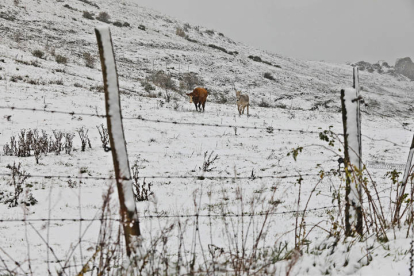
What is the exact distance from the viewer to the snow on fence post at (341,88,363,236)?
10.7 ft

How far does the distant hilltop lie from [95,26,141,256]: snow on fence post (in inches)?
2502

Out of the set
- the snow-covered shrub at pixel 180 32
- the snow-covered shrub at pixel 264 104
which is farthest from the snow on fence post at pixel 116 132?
the snow-covered shrub at pixel 180 32

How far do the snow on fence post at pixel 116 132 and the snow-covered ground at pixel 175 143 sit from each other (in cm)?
20

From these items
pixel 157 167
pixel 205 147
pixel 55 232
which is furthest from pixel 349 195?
pixel 205 147

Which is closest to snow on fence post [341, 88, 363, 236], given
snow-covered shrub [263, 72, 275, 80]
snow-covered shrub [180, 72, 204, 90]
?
snow-covered shrub [180, 72, 204, 90]

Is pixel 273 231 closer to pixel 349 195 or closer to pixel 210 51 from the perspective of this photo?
pixel 349 195

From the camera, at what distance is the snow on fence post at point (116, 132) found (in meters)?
2.58

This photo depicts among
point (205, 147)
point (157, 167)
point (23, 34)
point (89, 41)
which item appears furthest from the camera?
point (89, 41)

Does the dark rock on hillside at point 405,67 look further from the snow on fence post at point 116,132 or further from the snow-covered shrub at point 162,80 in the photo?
the snow on fence post at point 116,132

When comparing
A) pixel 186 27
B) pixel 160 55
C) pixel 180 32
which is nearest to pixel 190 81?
pixel 160 55

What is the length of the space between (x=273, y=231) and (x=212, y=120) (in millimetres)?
10162

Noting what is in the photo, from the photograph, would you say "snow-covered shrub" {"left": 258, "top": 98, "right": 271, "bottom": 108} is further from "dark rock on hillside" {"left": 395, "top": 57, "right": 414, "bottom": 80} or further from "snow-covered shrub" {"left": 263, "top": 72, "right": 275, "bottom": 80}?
"dark rock on hillside" {"left": 395, "top": 57, "right": 414, "bottom": 80}

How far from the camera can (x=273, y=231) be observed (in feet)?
15.3

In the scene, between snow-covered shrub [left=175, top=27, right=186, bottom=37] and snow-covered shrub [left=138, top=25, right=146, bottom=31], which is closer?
snow-covered shrub [left=138, top=25, right=146, bottom=31]
